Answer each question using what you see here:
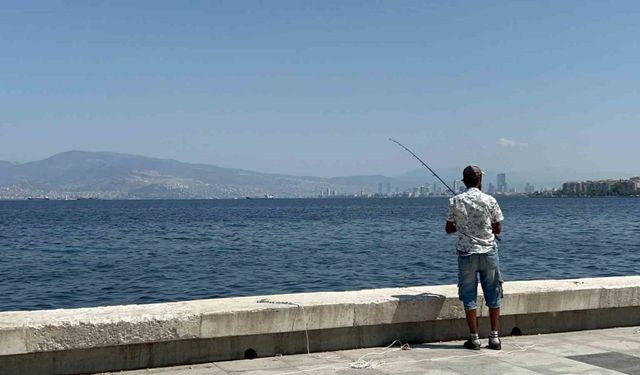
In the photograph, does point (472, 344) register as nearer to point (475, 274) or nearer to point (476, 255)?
point (475, 274)

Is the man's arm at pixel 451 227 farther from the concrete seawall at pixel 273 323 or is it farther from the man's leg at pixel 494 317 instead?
the man's leg at pixel 494 317

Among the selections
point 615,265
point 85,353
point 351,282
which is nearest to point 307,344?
point 85,353

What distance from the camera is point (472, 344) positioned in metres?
7.73

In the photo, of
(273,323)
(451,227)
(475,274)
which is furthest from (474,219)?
(273,323)

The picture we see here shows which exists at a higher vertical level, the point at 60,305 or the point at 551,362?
the point at 551,362

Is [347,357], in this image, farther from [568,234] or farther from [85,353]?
[568,234]

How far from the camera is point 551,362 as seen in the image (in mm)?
7117

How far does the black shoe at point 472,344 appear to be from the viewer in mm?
7695

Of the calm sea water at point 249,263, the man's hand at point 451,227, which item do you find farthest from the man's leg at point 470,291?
the calm sea water at point 249,263

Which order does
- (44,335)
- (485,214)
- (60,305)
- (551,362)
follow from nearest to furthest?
(44,335) < (551,362) < (485,214) < (60,305)

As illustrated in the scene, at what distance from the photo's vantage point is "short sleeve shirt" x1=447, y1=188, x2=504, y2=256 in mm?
7715

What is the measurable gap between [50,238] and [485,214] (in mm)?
53760

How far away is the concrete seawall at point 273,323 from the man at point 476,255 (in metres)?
0.39

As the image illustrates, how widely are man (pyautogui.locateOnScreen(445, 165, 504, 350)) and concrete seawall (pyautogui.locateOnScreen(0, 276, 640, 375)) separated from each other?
389mm
